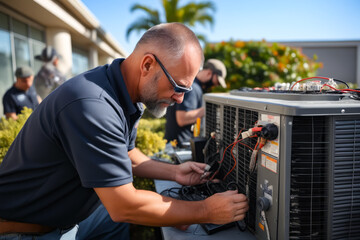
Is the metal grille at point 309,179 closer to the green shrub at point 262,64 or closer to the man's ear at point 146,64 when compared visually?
the man's ear at point 146,64

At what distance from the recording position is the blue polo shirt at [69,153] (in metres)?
1.06

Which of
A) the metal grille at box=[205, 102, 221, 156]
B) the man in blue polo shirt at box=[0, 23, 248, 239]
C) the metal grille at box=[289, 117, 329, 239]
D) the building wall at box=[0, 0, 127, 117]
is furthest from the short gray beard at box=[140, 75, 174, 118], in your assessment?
the building wall at box=[0, 0, 127, 117]

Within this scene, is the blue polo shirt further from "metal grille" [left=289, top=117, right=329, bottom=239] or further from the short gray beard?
"metal grille" [left=289, top=117, right=329, bottom=239]

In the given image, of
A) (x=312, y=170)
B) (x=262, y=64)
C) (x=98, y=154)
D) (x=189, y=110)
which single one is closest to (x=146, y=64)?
(x=98, y=154)

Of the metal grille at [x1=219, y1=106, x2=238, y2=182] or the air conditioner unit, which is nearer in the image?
the air conditioner unit

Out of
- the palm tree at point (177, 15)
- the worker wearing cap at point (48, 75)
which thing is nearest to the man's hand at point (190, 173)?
the worker wearing cap at point (48, 75)

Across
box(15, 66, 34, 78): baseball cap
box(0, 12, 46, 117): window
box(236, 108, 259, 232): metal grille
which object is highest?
box(0, 12, 46, 117): window

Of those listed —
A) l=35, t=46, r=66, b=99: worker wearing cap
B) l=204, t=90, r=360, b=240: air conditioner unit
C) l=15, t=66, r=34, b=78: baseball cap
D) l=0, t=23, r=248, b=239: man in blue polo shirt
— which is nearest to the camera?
l=204, t=90, r=360, b=240: air conditioner unit

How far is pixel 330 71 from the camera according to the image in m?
19.2

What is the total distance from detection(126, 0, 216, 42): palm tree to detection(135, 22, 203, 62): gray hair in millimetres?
12656

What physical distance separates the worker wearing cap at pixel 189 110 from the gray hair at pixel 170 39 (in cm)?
176

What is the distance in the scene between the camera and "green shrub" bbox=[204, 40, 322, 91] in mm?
5301

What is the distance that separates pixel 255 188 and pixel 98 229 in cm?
120

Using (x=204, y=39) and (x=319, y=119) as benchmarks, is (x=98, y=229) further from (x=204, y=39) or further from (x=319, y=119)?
(x=204, y=39)
